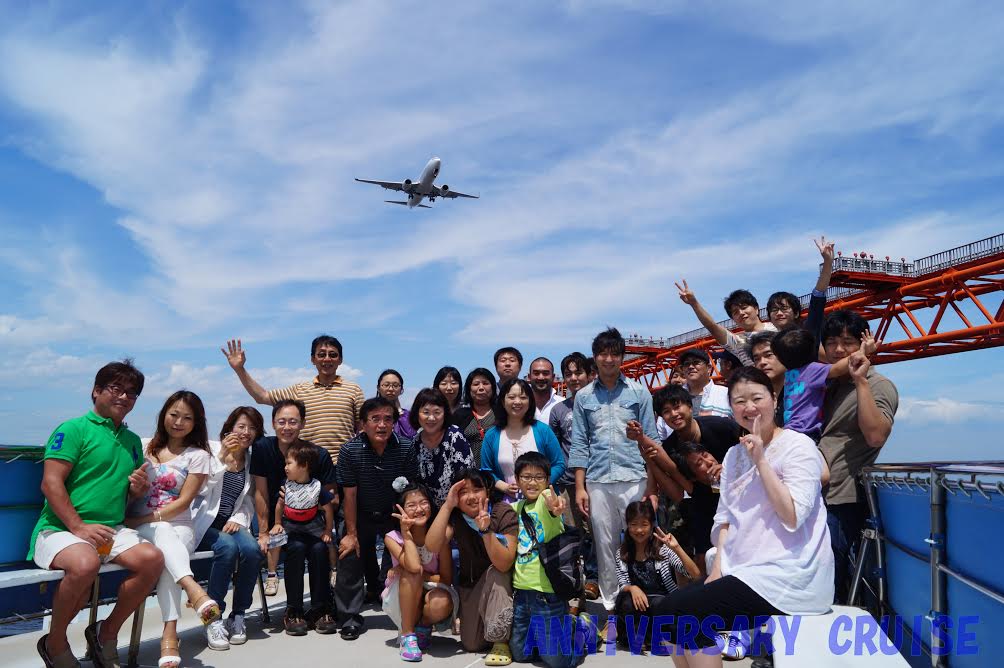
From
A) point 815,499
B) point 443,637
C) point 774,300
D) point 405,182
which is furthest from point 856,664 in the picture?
point 405,182

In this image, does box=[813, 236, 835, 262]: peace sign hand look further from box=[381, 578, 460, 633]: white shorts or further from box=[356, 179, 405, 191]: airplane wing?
box=[356, 179, 405, 191]: airplane wing

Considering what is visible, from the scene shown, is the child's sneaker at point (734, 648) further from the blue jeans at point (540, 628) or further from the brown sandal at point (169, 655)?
the brown sandal at point (169, 655)

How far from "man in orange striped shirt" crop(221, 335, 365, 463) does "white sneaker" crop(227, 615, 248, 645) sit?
1.37 m

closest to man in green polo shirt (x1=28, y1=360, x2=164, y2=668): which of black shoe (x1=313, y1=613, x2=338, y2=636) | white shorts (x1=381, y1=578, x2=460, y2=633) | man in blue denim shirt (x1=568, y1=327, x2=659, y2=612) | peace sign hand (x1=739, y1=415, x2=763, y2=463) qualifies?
black shoe (x1=313, y1=613, x2=338, y2=636)

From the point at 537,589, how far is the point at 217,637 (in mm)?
1878

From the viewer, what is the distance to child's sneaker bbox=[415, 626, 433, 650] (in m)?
3.53

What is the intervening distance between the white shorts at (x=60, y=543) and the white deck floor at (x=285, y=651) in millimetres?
655

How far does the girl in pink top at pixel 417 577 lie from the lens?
3.52 meters

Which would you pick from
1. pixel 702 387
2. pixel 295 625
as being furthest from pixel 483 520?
pixel 702 387

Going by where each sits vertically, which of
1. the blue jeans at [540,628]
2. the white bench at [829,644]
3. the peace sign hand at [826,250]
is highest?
the peace sign hand at [826,250]

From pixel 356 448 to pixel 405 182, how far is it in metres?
24.9

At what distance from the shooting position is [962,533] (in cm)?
208

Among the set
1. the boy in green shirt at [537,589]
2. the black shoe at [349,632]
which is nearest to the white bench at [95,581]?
the black shoe at [349,632]

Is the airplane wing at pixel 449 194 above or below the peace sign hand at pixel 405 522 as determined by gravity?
above
